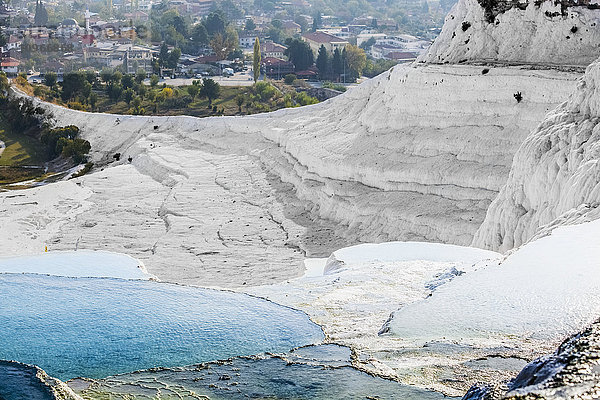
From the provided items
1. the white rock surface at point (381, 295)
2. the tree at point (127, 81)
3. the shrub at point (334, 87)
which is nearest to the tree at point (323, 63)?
the shrub at point (334, 87)

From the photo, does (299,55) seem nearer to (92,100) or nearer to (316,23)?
(92,100)

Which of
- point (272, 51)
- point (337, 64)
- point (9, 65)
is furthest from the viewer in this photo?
point (272, 51)

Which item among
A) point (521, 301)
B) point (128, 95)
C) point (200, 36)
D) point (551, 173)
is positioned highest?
point (551, 173)

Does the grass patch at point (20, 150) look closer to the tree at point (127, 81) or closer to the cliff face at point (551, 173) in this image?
the tree at point (127, 81)

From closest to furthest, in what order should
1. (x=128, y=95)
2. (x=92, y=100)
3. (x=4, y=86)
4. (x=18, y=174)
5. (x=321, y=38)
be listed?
(x=18, y=174)
(x=4, y=86)
(x=92, y=100)
(x=128, y=95)
(x=321, y=38)

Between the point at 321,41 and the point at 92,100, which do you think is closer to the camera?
the point at 92,100

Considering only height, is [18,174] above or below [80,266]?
below

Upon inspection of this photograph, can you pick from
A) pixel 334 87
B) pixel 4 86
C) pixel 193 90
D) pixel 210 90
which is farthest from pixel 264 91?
pixel 4 86

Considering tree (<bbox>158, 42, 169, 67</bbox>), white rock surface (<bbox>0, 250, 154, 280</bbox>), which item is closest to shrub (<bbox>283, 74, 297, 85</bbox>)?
tree (<bbox>158, 42, 169, 67</bbox>)

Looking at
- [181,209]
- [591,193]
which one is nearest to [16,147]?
[181,209]

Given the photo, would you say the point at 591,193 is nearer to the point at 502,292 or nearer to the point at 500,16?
the point at 502,292
